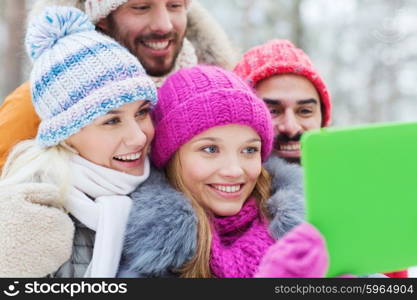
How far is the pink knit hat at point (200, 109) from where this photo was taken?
6.05 ft

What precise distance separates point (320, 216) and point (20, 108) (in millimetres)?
1332

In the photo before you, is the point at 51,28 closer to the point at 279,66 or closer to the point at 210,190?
the point at 210,190

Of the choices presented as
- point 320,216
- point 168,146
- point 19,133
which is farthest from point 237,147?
point 19,133

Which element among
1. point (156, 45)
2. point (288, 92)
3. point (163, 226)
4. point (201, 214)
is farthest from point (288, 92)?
point (163, 226)

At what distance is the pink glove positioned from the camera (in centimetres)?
131

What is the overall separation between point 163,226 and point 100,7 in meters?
1.12

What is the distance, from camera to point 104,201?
5.85ft

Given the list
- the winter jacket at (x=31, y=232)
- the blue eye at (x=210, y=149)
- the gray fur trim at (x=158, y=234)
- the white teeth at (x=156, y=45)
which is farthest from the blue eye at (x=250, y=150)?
the white teeth at (x=156, y=45)

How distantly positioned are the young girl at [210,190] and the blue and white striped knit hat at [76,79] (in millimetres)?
170

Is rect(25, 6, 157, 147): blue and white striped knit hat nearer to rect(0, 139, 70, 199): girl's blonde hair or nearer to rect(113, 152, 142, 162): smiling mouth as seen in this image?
rect(0, 139, 70, 199): girl's blonde hair

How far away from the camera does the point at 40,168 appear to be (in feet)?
5.95

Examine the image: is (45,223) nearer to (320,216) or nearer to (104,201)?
(104,201)

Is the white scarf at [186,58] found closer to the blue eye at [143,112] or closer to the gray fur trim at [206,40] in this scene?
the gray fur trim at [206,40]

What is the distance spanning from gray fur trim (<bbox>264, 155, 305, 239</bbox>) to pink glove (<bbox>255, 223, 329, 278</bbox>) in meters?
0.49
